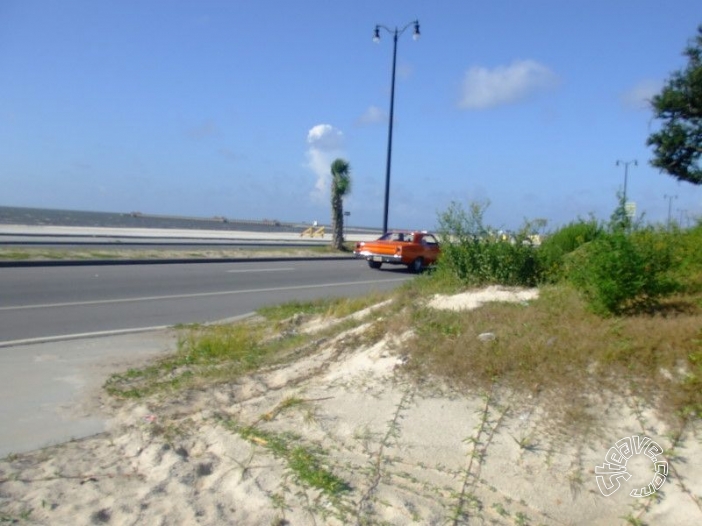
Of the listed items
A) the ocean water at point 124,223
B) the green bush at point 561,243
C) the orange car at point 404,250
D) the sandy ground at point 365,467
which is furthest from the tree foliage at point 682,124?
the ocean water at point 124,223

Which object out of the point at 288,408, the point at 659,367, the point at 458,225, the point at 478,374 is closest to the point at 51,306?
the point at 458,225

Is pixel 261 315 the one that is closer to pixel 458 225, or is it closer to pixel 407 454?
pixel 458 225

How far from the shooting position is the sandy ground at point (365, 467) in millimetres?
4434

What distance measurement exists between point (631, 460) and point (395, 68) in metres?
26.7

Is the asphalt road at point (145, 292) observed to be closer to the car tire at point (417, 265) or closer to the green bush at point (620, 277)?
the car tire at point (417, 265)

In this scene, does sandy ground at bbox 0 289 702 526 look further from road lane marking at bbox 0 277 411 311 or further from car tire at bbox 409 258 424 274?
car tire at bbox 409 258 424 274

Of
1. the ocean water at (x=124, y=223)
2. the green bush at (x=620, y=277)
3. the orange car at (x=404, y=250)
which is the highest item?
the green bush at (x=620, y=277)

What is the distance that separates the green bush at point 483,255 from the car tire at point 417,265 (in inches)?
612

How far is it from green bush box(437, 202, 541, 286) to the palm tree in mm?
24349

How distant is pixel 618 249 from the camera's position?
268 inches

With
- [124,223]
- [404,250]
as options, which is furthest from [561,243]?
[124,223]

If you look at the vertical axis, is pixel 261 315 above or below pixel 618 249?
below

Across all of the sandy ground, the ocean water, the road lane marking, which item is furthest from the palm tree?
the ocean water

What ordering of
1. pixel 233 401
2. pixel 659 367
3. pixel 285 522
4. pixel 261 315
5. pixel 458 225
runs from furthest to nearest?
pixel 261 315, pixel 458 225, pixel 233 401, pixel 659 367, pixel 285 522
